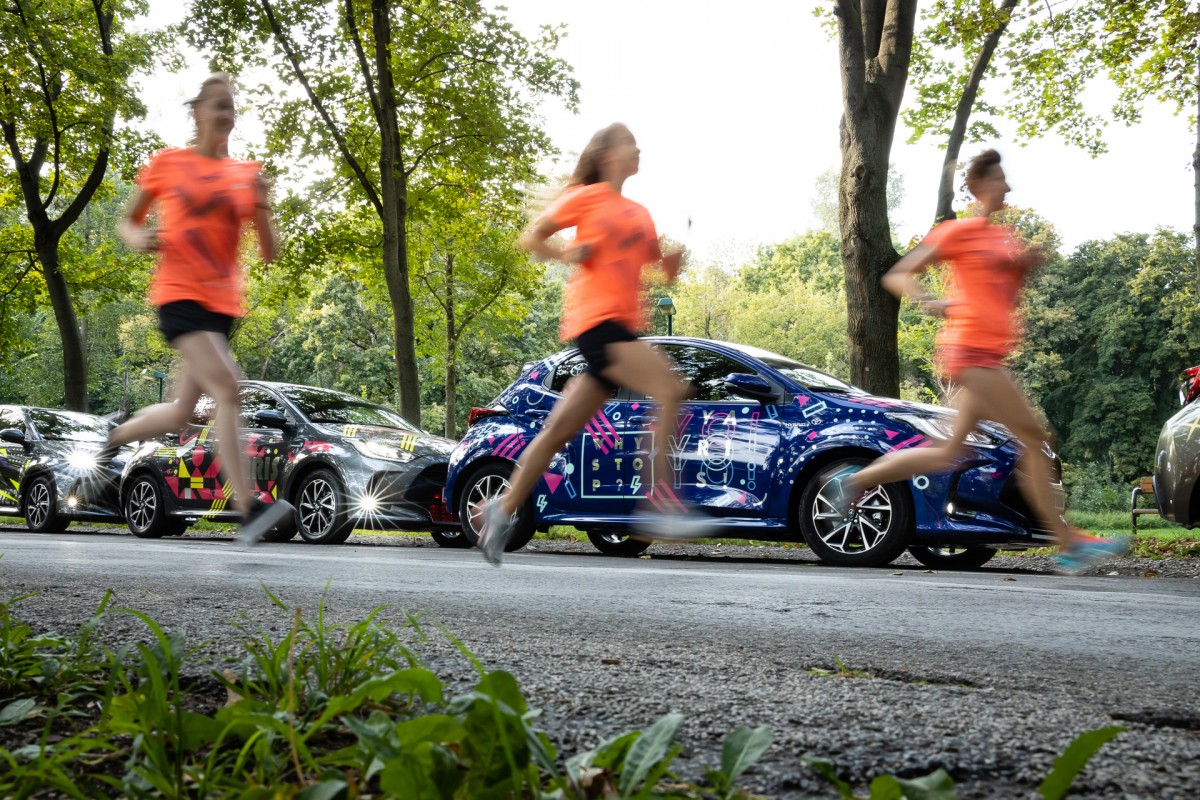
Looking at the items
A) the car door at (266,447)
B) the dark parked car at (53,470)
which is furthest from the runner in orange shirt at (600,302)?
the dark parked car at (53,470)

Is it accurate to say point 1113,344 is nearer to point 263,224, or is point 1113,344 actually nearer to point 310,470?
point 310,470

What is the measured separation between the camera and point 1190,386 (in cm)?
879

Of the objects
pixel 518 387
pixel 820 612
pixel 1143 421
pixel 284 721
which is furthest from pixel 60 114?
pixel 1143 421

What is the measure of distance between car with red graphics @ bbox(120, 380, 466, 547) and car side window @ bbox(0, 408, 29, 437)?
3.09 m

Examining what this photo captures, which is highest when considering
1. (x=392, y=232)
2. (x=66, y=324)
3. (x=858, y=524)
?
(x=392, y=232)

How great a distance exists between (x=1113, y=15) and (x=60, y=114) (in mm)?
19663

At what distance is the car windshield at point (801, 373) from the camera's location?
30.1 feet

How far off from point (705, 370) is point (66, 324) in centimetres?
1867

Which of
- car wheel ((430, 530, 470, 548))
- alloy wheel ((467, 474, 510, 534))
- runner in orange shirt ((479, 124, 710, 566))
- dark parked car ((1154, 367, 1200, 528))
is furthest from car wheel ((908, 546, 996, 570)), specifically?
runner in orange shirt ((479, 124, 710, 566))

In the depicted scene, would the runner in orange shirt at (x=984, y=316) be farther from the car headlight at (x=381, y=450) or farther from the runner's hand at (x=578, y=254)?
the car headlight at (x=381, y=450)

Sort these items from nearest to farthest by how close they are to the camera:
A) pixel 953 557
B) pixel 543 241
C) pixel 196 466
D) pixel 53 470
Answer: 1. pixel 543 241
2. pixel 953 557
3. pixel 196 466
4. pixel 53 470

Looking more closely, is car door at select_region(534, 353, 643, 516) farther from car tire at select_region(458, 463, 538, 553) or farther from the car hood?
the car hood

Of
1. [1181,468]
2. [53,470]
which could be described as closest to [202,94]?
[1181,468]

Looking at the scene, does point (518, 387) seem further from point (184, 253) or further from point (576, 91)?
point (576, 91)
